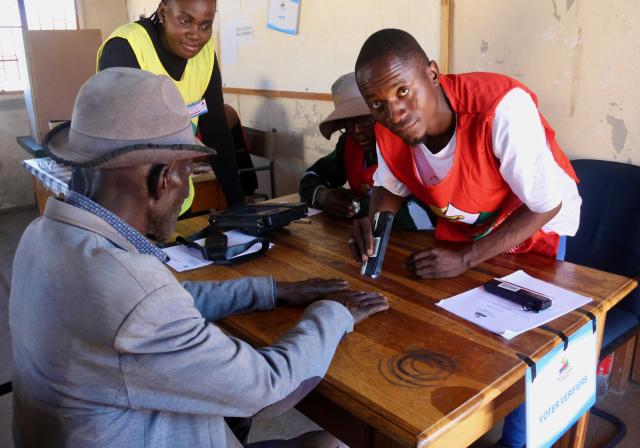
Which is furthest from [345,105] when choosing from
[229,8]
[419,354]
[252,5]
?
[229,8]

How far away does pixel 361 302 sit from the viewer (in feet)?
4.23

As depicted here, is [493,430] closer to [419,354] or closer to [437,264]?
[437,264]

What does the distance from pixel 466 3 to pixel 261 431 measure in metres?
2.13

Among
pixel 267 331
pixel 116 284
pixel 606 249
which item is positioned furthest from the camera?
pixel 606 249

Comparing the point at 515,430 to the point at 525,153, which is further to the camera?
the point at 515,430

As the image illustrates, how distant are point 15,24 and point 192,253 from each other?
17.5 ft

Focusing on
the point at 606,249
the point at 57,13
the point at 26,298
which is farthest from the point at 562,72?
the point at 57,13

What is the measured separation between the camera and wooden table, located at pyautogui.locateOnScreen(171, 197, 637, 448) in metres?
0.95

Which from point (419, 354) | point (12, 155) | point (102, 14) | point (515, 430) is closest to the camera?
point (419, 354)

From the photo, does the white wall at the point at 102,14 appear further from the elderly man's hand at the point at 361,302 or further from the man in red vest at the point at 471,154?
the elderly man's hand at the point at 361,302

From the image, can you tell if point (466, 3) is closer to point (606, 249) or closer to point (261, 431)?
point (606, 249)

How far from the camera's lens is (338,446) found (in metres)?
1.34

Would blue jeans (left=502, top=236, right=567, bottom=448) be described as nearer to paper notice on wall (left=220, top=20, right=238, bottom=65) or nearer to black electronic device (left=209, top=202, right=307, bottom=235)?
black electronic device (left=209, top=202, right=307, bottom=235)

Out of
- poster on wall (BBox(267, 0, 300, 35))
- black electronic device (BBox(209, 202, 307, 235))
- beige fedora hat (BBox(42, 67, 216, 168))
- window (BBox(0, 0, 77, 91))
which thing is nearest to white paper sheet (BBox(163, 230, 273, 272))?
black electronic device (BBox(209, 202, 307, 235))
